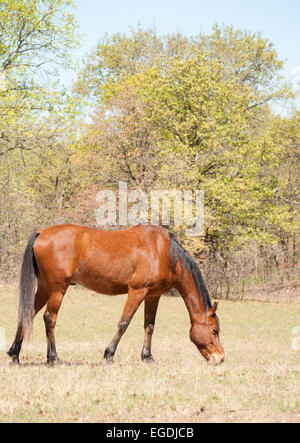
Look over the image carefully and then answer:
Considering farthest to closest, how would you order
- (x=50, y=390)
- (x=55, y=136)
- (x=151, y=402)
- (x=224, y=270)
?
(x=224, y=270)
(x=55, y=136)
(x=50, y=390)
(x=151, y=402)

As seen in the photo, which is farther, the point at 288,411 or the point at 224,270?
the point at 224,270

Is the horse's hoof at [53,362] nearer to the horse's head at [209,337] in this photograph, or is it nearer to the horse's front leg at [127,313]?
the horse's front leg at [127,313]

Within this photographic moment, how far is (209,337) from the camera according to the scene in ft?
26.7

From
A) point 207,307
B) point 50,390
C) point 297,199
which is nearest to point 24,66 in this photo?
point 297,199

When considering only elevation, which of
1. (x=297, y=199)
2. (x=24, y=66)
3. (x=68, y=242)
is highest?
(x=24, y=66)

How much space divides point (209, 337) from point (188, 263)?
1185mm

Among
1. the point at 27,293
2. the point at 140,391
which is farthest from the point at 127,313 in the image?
the point at 140,391

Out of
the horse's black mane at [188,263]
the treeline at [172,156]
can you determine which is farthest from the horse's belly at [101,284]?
the treeline at [172,156]

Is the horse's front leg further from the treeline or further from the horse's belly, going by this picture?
the treeline

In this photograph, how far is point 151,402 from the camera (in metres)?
5.39

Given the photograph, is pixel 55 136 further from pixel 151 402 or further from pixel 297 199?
pixel 151 402

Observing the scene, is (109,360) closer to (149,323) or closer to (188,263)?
(149,323)

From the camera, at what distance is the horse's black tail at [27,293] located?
777cm

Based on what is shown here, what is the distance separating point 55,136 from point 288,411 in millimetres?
21178
